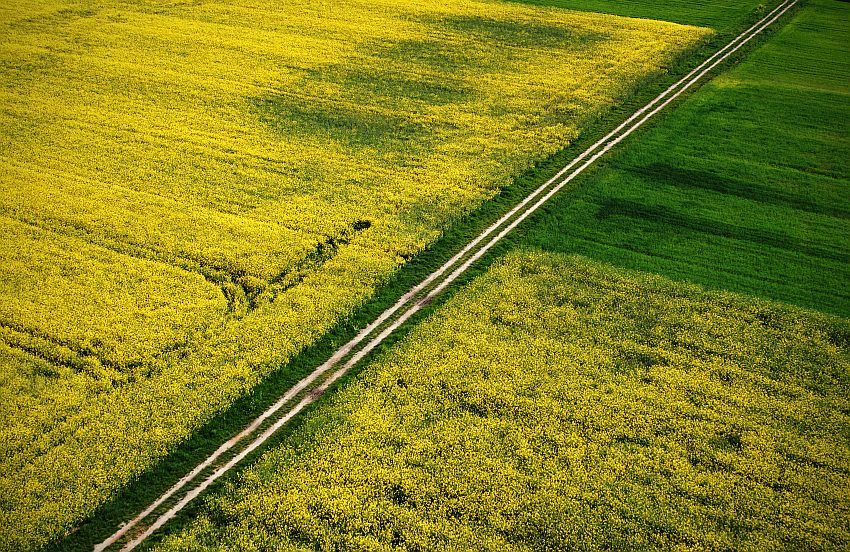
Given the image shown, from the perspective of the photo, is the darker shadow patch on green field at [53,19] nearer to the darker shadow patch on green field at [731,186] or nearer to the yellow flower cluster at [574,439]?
the yellow flower cluster at [574,439]

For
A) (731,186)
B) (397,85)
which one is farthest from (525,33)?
(731,186)

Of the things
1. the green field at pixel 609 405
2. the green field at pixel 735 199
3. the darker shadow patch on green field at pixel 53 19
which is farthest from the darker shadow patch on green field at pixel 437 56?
the darker shadow patch on green field at pixel 53 19

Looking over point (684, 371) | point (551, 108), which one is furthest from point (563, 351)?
point (551, 108)

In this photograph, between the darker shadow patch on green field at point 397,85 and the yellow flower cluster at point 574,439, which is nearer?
the yellow flower cluster at point 574,439

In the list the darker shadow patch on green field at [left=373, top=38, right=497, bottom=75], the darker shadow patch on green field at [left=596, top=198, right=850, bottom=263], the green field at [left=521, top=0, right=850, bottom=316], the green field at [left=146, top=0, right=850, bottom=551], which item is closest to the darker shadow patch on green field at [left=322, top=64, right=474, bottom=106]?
the darker shadow patch on green field at [left=373, top=38, right=497, bottom=75]

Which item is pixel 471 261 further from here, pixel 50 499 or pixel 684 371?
pixel 50 499

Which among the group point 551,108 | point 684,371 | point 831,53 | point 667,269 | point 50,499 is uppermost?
point 831,53

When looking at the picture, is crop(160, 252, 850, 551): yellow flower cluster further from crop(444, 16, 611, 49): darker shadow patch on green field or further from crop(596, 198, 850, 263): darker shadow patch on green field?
crop(444, 16, 611, 49): darker shadow patch on green field
